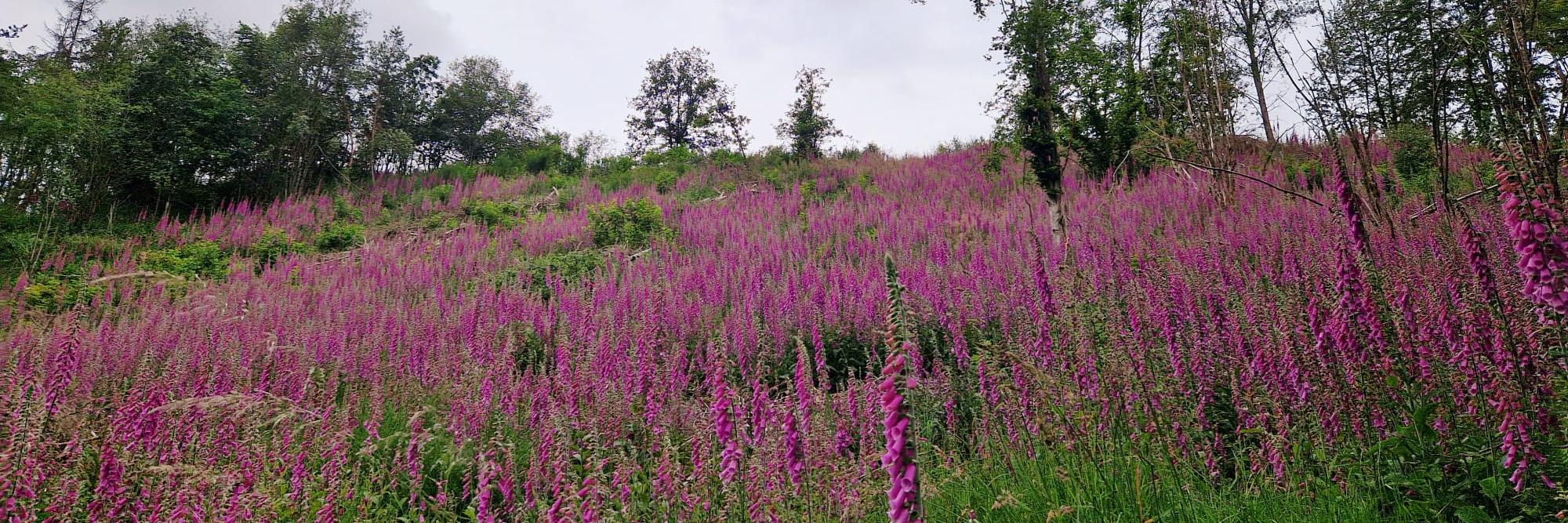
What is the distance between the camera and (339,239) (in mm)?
15367

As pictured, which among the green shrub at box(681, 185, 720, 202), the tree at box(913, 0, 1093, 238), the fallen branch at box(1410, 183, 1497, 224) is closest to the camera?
the fallen branch at box(1410, 183, 1497, 224)

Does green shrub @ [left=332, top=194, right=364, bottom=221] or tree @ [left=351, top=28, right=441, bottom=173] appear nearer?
green shrub @ [left=332, top=194, right=364, bottom=221]

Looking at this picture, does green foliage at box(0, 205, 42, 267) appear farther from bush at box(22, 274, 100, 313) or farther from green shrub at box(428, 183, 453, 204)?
green shrub at box(428, 183, 453, 204)

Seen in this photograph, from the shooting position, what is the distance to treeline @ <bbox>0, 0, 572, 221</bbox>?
54.3 ft

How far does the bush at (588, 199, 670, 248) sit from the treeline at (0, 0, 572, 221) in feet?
39.3

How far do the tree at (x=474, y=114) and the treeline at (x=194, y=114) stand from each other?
2711 millimetres

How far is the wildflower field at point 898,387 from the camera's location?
226 cm

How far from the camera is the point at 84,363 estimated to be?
6.00 metres

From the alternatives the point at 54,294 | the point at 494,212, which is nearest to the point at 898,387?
the point at 54,294

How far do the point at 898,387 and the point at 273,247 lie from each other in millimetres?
17671

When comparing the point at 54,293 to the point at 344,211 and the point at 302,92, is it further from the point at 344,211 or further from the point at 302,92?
the point at 302,92

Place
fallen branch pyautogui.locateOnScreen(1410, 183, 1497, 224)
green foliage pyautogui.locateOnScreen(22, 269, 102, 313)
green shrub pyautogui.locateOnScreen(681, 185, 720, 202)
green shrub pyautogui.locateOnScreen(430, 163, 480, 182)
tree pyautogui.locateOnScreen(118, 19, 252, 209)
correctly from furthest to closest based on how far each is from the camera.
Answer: green shrub pyautogui.locateOnScreen(430, 163, 480, 182) → tree pyautogui.locateOnScreen(118, 19, 252, 209) → green shrub pyautogui.locateOnScreen(681, 185, 720, 202) → green foliage pyautogui.locateOnScreen(22, 269, 102, 313) → fallen branch pyautogui.locateOnScreen(1410, 183, 1497, 224)

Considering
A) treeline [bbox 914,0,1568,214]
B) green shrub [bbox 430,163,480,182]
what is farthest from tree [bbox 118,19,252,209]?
treeline [bbox 914,0,1568,214]

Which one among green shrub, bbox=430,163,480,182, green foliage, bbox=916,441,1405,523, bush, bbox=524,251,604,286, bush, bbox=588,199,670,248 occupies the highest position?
green shrub, bbox=430,163,480,182
